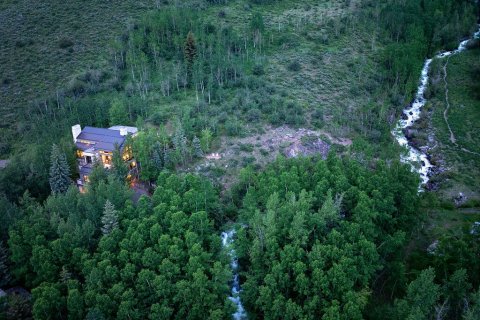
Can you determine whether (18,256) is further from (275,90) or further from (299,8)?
(299,8)

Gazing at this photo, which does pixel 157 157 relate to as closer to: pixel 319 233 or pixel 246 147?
pixel 246 147

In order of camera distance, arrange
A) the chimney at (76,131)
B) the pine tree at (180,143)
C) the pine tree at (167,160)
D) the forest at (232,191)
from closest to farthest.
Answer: the forest at (232,191) → the pine tree at (167,160) → the pine tree at (180,143) → the chimney at (76,131)

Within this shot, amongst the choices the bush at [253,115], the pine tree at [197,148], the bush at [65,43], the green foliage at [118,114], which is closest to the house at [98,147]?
the green foliage at [118,114]

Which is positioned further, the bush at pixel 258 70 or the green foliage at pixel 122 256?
the bush at pixel 258 70

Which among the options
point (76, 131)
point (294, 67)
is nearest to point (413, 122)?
point (294, 67)

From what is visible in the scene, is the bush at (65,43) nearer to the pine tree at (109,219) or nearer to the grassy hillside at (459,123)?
the pine tree at (109,219)

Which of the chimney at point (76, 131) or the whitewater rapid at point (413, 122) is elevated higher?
the chimney at point (76, 131)
